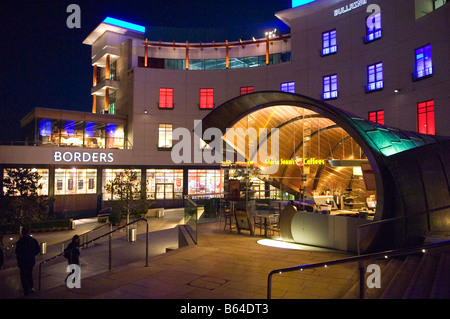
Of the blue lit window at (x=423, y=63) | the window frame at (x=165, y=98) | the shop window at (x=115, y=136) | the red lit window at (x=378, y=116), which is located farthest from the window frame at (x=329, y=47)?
→ the shop window at (x=115, y=136)

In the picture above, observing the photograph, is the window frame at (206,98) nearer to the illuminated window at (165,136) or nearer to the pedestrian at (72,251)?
the illuminated window at (165,136)

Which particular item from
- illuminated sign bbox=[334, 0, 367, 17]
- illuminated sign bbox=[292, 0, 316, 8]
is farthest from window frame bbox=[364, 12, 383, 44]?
illuminated sign bbox=[292, 0, 316, 8]

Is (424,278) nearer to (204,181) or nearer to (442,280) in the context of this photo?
(442,280)

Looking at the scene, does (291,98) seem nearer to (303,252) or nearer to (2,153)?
(303,252)

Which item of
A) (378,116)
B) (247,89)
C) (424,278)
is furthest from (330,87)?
(424,278)

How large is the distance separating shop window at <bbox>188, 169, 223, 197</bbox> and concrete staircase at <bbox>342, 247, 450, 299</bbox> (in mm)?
26056

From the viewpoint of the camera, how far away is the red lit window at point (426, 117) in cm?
1984

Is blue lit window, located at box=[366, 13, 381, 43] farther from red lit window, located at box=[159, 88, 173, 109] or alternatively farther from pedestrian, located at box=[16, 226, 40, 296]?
pedestrian, located at box=[16, 226, 40, 296]

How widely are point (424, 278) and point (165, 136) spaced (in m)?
28.1

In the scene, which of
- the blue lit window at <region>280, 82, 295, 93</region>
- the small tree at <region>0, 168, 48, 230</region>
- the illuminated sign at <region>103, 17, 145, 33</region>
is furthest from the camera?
the illuminated sign at <region>103, 17, 145, 33</region>

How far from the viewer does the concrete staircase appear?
5.64 meters

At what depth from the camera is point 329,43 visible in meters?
26.4

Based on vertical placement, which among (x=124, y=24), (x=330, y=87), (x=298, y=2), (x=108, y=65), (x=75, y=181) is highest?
(x=124, y=24)

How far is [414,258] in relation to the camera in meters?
8.04
